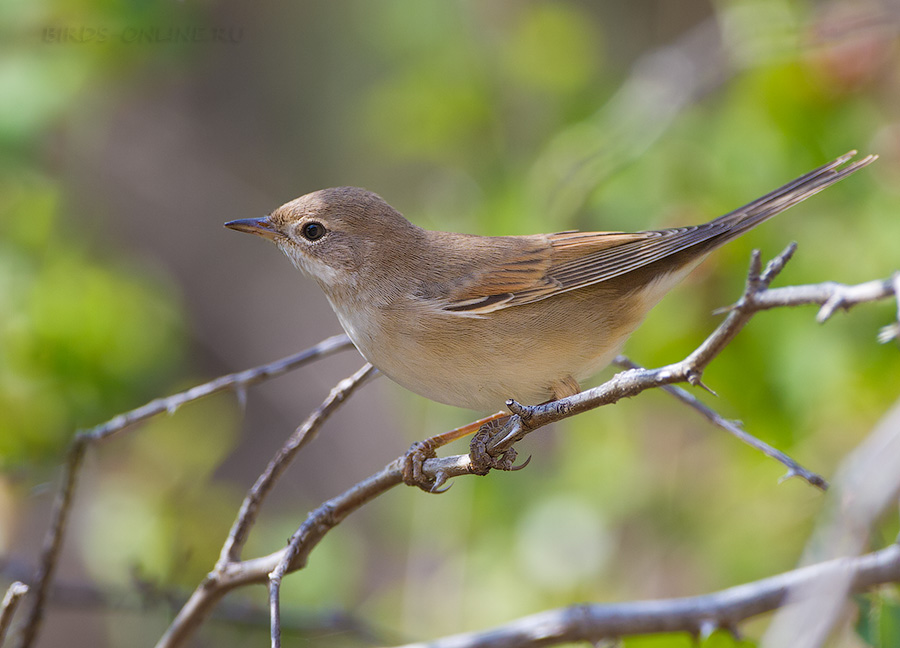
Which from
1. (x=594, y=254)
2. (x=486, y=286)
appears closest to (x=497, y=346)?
(x=486, y=286)

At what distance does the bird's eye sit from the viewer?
3.57 m

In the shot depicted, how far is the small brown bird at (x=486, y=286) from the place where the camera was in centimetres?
311

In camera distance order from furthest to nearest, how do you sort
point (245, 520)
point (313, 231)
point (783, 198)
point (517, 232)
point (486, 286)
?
point (517, 232) → point (313, 231) → point (486, 286) → point (783, 198) → point (245, 520)

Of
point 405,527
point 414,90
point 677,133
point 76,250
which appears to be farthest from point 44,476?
point 677,133

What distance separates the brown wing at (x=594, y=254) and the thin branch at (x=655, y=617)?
3.69 ft

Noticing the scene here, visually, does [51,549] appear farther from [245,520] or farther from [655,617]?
[655,617]

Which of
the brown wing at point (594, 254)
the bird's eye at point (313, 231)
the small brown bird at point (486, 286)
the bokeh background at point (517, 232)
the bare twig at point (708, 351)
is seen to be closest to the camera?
the bare twig at point (708, 351)

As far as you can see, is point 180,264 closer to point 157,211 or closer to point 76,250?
point 157,211

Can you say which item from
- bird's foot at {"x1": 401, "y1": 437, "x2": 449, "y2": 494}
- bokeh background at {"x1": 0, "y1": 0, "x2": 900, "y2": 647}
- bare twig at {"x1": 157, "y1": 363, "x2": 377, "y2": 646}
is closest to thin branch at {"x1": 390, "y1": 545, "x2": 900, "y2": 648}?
bokeh background at {"x1": 0, "y1": 0, "x2": 900, "y2": 647}

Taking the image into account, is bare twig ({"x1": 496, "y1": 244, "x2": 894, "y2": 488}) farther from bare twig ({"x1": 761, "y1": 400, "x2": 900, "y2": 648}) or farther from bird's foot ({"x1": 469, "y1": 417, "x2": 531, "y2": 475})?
bare twig ({"x1": 761, "y1": 400, "x2": 900, "y2": 648})

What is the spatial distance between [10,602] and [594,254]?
2.43 meters

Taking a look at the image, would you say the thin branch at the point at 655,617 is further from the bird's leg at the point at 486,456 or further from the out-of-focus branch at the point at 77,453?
the out-of-focus branch at the point at 77,453

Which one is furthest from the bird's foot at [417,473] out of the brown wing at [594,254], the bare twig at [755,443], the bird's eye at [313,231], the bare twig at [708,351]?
the bird's eye at [313,231]

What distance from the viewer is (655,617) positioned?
2766 mm
